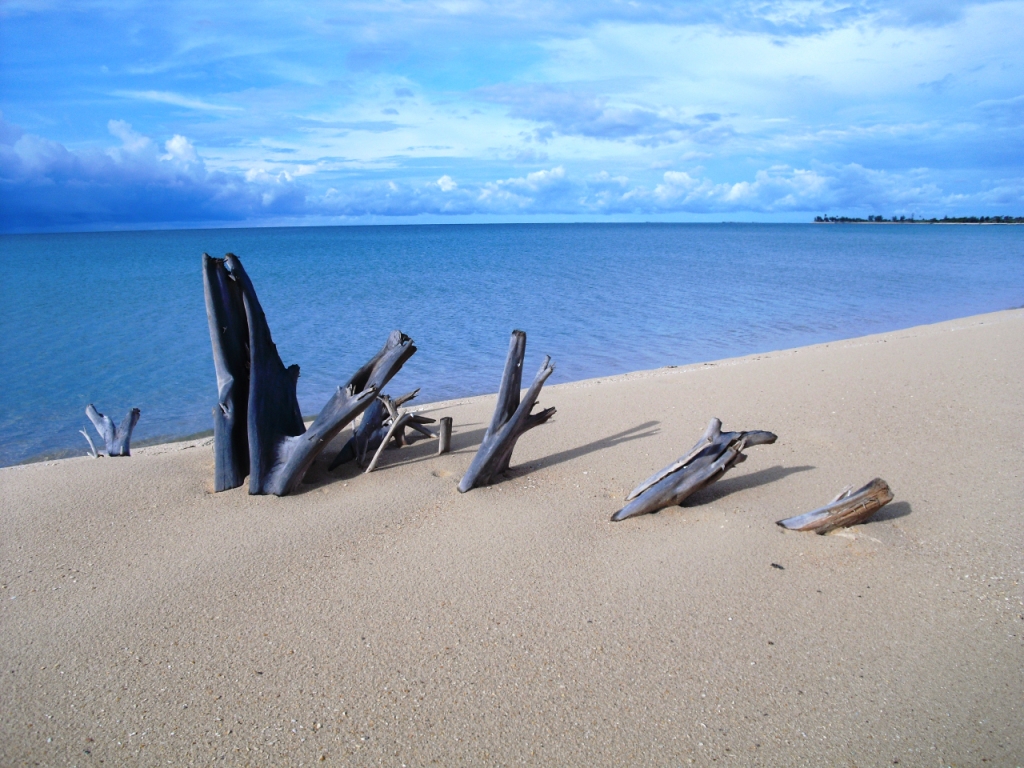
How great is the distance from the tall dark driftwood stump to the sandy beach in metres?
0.26

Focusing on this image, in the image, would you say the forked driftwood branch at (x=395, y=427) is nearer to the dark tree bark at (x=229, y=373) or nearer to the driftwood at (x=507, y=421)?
the driftwood at (x=507, y=421)

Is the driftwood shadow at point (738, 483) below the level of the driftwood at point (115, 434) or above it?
above

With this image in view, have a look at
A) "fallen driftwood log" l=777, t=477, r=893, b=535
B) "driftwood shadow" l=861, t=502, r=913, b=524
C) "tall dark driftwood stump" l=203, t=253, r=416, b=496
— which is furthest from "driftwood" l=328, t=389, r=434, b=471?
"driftwood shadow" l=861, t=502, r=913, b=524

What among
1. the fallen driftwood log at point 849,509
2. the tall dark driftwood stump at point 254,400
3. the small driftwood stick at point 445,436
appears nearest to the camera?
the fallen driftwood log at point 849,509

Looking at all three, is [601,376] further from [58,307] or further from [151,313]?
[58,307]

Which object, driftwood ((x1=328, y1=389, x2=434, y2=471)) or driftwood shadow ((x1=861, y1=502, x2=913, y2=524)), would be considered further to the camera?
driftwood ((x1=328, y1=389, x2=434, y2=471))

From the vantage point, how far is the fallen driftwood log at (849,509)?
15.2ft

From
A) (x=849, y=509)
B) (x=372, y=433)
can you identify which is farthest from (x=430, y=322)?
(x=849, y=509)

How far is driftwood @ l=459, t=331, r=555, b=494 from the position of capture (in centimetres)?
568

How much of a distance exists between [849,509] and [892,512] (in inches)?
25.6

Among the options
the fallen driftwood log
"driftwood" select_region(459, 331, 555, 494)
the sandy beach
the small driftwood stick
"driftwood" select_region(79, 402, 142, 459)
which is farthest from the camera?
"driftwood" select_region(79, 402, 142, 459)

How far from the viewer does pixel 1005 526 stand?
15.9ft

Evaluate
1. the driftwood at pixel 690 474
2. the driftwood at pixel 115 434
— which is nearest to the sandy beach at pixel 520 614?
the driftwood at pixel 690 474

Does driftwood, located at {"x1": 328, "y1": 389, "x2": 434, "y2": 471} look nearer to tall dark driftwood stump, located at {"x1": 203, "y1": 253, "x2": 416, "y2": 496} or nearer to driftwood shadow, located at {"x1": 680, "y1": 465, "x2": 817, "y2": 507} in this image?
tall dark driftwood stump, located at {"x1": 203, "y1": 253, "x2": 416, "y2": 496}
